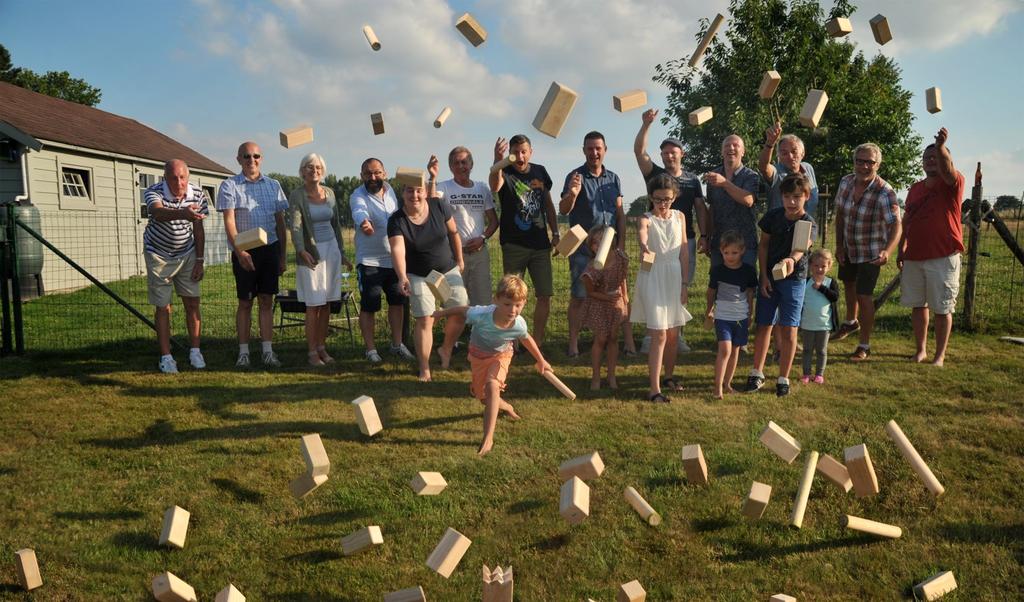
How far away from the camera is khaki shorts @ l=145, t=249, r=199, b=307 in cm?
656

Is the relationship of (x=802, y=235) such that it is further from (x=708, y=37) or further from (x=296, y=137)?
(x=296, y=137)

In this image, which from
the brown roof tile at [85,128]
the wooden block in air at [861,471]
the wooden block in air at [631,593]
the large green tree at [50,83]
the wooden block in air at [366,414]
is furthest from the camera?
the large green tree at [50,83]

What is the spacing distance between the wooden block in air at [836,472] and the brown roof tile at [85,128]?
14.9 metres

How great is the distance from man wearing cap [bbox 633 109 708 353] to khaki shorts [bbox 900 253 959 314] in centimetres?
201

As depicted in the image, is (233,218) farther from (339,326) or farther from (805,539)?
(805,539)

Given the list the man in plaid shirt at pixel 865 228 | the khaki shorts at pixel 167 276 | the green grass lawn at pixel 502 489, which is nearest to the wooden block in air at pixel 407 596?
the green grass lawn at pixel 502 489

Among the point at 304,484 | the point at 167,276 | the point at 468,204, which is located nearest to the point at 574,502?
the point at 304,484

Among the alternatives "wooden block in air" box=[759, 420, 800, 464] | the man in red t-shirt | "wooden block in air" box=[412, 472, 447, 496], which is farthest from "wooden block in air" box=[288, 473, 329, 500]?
the man in red t-shirt

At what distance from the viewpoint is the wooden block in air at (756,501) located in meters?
3.59

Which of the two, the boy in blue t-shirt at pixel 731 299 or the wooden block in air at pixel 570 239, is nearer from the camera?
the wooden block in air at pixel 570 239

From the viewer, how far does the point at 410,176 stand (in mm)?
5738

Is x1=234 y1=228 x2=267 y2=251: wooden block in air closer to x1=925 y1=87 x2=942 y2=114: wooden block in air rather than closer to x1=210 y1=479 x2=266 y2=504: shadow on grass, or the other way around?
x1=210 y1=479 x2=266 y2=504: shadow on grass

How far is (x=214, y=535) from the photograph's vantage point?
143 inches

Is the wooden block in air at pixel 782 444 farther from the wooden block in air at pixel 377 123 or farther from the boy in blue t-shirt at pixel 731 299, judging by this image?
the wooden block in air at pixel 377 123
